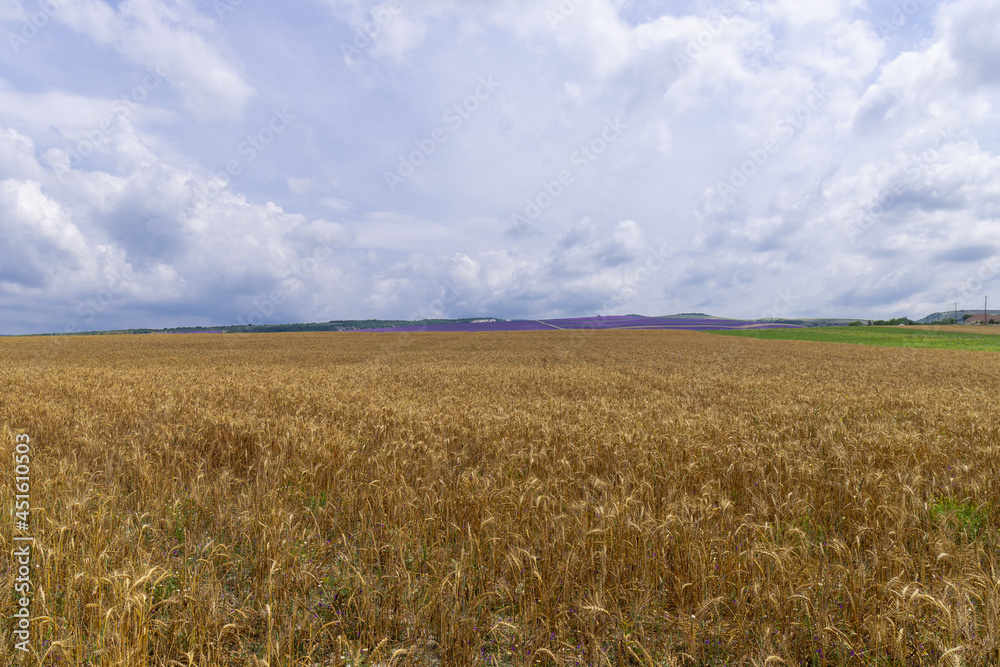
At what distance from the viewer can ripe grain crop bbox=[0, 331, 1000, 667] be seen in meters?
2.98

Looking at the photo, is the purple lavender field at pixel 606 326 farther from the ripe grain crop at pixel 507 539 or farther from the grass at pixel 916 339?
the ripe grain crop at pixel 507 539

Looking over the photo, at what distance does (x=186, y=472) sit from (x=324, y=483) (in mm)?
2384

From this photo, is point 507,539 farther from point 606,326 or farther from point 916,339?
point 606,326

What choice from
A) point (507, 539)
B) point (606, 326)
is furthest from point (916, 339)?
point (507, 539)

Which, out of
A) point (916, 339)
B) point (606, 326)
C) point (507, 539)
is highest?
point (606, 326)

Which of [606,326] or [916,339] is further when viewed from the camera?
[606,326]

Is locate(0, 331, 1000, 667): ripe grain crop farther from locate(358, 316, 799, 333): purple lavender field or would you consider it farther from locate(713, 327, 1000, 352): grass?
locate(358, 316, 799, 333): purple lavender field

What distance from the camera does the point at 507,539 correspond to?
164 inches

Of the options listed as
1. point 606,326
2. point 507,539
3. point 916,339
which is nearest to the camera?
point 507,539

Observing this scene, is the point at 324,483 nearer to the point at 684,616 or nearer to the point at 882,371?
the point at 684,616

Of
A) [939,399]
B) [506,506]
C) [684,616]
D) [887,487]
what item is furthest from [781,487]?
[939,399]

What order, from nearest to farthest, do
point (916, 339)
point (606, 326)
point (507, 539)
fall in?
point (507, 539), point (916, 339), point (606, 326)

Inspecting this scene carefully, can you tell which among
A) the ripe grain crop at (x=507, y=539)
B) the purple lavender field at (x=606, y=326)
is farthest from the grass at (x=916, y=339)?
the ripe grain crop at (x=507, y=539)

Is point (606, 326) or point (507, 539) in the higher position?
point (606, 326)
